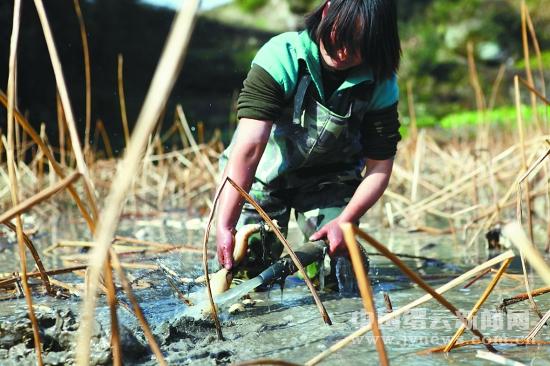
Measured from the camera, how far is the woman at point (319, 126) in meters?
1.72

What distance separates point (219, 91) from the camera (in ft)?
44.4

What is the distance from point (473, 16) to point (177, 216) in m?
14.3


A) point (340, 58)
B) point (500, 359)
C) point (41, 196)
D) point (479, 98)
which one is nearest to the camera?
point (41, 196)

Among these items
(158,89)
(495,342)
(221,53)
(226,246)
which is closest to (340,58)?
(226,246)

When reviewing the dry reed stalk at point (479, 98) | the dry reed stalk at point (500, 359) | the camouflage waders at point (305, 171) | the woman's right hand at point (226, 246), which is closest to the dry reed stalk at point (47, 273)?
the woman's right hand at point (226, 246)

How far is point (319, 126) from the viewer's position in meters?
1.92

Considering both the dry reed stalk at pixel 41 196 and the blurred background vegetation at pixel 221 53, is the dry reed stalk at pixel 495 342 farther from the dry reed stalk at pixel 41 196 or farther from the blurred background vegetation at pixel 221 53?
the blurred background vegetation at pixel 221 53

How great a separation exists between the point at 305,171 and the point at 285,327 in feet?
2.30

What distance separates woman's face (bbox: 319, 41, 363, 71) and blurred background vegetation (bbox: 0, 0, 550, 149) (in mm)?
5259

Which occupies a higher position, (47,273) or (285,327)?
(47,273)

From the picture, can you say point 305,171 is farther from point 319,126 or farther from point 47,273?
point 47,273

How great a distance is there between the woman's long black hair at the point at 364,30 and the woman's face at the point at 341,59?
13 millimetres

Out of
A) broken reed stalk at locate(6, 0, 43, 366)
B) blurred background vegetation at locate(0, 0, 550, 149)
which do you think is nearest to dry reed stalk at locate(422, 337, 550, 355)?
broken reed stalk at locate(6, 0, 43, 366)

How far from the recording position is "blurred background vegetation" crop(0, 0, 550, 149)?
8.44 metres
